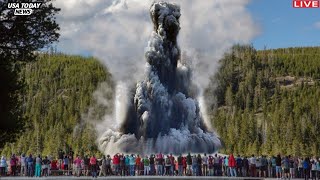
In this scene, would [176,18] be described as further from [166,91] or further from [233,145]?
[233,145]

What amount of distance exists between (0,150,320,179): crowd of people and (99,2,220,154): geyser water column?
21.2 meters

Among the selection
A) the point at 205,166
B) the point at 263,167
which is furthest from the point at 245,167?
the point at 205,166

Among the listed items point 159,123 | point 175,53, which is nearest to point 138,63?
point 175,53

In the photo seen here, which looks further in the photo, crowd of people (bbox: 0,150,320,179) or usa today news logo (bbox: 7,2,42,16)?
crowd of people (bbox: 0,150,320,179)

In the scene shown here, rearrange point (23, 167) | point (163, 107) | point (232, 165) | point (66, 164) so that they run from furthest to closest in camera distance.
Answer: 1. point (163, 107)
2. point (66, 164)
3. point (232, 165)
4. point (23, 167)

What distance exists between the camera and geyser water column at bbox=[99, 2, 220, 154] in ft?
210

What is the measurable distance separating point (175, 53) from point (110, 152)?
1413cm

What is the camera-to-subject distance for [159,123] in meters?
65.8

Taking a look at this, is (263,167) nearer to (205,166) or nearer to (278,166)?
(278,166)

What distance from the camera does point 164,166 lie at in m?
41.4

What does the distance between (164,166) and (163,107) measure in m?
25.4

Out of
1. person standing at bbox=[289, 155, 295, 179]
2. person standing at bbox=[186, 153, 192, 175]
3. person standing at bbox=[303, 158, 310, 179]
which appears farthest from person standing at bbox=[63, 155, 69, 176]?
person standing at bbox=[303, 158, 310, 179]

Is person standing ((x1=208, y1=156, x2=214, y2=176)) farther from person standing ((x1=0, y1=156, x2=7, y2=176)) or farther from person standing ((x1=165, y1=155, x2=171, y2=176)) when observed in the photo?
person standing ((x1=0, y1=156, x2=7, y2=176))

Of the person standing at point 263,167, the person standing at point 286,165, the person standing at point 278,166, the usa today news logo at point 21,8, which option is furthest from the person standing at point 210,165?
the usa today news logo at point 21,8
